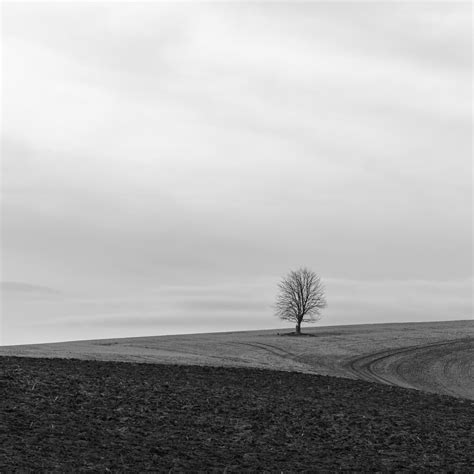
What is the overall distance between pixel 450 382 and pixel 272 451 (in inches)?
1124

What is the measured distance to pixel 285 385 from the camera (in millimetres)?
34344

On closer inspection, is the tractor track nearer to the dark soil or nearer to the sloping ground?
the sloping ground

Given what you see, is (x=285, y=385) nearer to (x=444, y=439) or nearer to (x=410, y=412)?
(x=410, y=412)

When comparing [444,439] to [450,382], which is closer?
[444,439]

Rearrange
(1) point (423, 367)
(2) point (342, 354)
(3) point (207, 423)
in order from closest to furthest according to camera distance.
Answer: (3) point (207, 423) < (1) point (423, 367) < (2) point (342, 354)

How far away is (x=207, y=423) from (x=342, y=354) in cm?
3092

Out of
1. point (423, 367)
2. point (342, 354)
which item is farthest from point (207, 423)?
point (342, 354)

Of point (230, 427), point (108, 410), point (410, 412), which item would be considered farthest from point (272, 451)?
point (410, 412)

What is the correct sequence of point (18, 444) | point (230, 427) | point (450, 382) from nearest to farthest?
point (18, 444) → point (230, 427) → point (450, 382)

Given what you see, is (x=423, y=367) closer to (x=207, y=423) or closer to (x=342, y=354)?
(x=342, y=354)

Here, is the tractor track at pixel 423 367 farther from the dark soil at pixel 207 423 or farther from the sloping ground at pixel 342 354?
the dark soil at pixel 207 423

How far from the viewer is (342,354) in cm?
5534

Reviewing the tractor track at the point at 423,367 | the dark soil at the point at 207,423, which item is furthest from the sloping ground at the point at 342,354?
the dark soil at the point at 207,423

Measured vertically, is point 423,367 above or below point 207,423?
below
